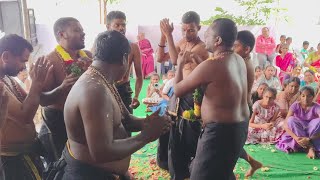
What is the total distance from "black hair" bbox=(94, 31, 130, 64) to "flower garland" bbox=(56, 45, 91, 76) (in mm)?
1021

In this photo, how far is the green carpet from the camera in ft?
13.7

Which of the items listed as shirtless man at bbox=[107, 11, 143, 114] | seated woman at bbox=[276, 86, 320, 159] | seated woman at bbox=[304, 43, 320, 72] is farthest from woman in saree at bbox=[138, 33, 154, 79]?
shirtless man at bbox=[107, 11, 143, 114]

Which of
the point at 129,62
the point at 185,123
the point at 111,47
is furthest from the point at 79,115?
the point at 129,62

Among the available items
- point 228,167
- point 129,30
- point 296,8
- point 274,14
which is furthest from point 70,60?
point 296,8

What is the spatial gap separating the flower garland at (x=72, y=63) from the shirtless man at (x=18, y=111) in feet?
1.40

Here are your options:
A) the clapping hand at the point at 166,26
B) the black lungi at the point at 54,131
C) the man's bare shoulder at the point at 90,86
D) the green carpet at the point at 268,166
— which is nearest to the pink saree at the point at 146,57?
the green carpet at the point at 268,166

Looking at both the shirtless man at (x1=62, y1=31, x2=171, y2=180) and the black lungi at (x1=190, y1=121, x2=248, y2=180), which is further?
the black lungi at (x1=190, y1=121, x2=248, y2=180)

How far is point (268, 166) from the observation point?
14.8 feet

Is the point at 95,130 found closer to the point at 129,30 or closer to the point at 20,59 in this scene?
the point at 20,59

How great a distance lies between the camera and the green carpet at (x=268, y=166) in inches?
165

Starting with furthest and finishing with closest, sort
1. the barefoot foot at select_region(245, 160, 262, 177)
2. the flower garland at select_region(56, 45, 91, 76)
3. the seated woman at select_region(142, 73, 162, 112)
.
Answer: the seated woman at select_region(142, 73, 162, 112) < the barefoot foot at select_region(245, 160, 262, 177) < the flower garland at select_region(56, 45, 91, 76)

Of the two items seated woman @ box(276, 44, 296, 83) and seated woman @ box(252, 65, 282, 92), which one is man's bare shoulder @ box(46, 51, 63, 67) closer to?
seated woman @ box(252, 65, 282, 92)

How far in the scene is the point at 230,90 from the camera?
256cm

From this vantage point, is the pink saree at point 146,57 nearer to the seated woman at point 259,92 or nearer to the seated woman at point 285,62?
the seated woman at point 285,62
